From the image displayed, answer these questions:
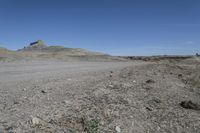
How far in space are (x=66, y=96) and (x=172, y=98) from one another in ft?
10.7

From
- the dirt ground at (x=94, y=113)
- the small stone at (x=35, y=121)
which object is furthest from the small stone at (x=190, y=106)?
the small stone at (x=35, y=121)

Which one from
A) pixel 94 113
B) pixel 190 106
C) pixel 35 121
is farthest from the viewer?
pixel 190 106

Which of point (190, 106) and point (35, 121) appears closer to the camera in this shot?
point (35, 121)

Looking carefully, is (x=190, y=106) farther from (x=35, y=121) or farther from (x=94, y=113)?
(x=35, y=121)

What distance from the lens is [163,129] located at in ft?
15.4

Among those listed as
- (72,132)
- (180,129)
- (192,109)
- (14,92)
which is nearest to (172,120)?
(180,129)

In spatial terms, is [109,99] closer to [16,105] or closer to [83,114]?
[83,114]

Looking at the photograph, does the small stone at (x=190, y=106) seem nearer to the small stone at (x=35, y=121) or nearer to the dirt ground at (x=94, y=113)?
the dirt ground at (x=94, y=113)

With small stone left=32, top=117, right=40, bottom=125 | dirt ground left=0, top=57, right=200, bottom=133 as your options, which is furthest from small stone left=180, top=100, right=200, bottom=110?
small stone left=32, top=117, right=40, bottom=125

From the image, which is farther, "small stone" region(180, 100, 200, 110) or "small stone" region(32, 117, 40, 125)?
"small stone" region(180, 100, 200, 110)

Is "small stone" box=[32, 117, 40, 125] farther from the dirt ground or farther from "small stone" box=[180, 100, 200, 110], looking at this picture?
"small stone" box=[180, 100, 200, 110]

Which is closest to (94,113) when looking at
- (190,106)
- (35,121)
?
(35,121)

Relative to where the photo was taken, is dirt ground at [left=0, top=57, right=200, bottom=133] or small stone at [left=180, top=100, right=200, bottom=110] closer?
dirt ground at [left=0, top=57, right=200, bottom=133]

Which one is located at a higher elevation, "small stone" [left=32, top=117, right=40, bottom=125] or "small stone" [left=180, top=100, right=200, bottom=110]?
"small stone" [left=32, top=117, right=40, bottom=125]
